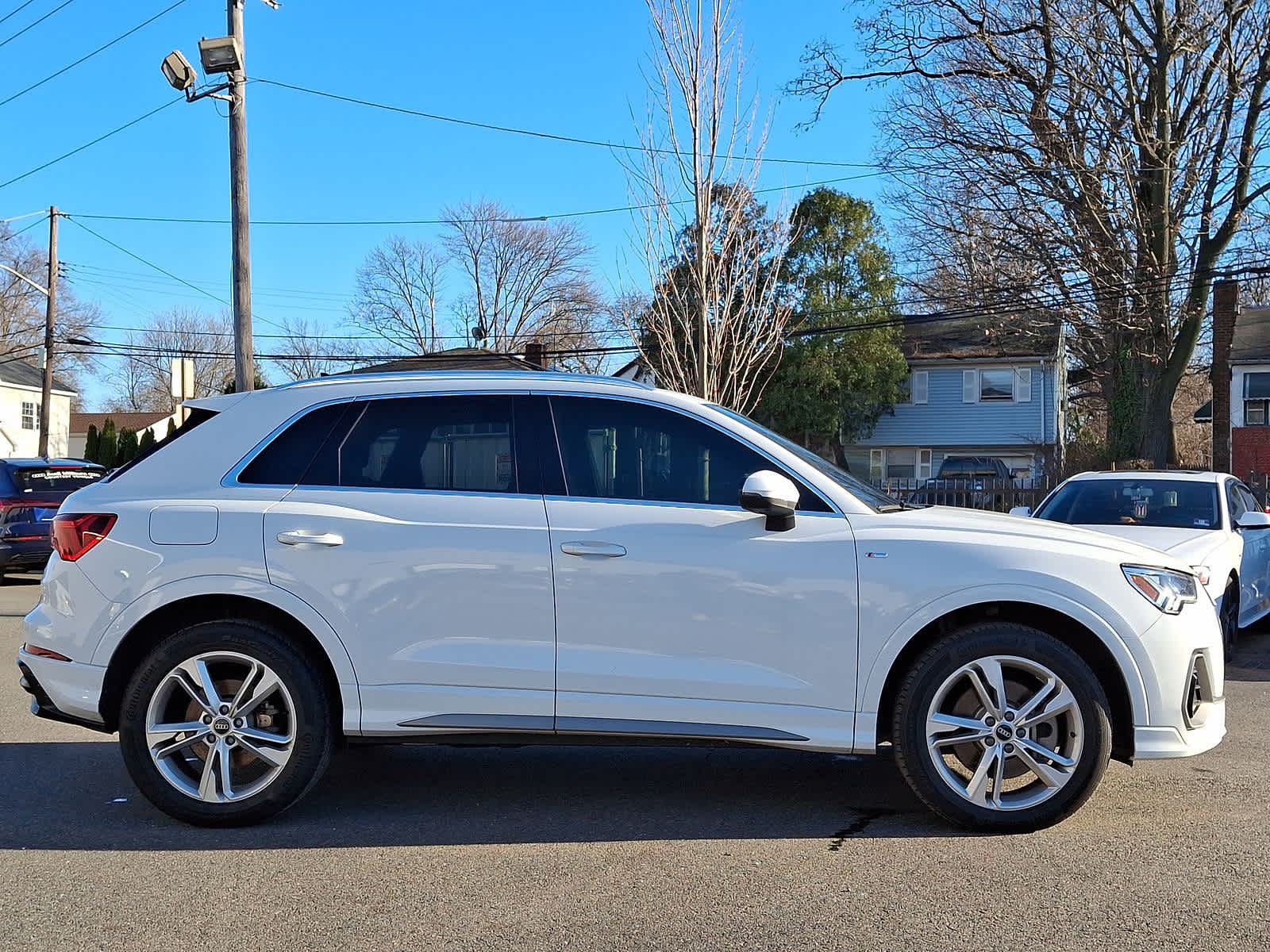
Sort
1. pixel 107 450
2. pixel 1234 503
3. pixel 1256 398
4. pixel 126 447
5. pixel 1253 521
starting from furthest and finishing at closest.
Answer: pixel 107 450 → pixel 126 447 → pixel 1256 398 → pixel 1234 503 → pixel 1253 521

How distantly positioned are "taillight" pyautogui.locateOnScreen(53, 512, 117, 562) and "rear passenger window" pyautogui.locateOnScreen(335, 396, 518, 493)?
2.94ft

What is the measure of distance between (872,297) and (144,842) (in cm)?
3226

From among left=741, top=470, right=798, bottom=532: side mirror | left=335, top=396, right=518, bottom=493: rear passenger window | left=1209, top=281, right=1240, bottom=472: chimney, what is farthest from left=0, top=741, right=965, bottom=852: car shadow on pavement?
left=1209, top=281, right=1240, bottom=472: chimney

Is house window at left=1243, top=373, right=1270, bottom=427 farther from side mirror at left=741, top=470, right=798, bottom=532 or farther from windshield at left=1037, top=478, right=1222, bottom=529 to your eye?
side mirror at left=741, top=470, right=798, bottom=532

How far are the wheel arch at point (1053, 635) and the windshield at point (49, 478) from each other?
13.2 metres

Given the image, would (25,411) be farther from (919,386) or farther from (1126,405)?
(1126,405)

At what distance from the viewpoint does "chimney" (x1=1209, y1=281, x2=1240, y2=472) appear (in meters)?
25.1

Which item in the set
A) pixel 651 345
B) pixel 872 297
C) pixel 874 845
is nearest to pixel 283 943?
pixel 874 845

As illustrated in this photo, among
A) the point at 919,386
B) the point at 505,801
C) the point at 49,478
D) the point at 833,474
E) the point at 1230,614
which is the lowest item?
the point at 505,801

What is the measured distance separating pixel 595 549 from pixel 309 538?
1.17 meters

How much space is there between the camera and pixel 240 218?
15.8m

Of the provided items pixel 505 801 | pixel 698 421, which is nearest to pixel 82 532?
pixel 505 801

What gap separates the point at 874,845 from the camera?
4.54 metres

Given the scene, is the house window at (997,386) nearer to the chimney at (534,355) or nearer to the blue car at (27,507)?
the chimney at (534,355)
